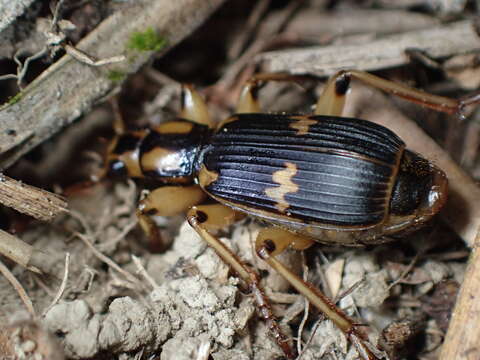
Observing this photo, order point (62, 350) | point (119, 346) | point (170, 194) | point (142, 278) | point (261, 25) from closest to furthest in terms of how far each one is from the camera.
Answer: point (62, 350), point (119, 346), point (142, 278), point (170, 194), point (261, 25)

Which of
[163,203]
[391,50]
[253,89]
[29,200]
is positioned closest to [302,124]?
[253,89]

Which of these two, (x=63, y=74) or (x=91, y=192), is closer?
(x=63, y=74)

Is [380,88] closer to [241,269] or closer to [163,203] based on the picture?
[241,269]

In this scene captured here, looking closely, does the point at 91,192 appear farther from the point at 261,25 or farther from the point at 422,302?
the point at 422,302

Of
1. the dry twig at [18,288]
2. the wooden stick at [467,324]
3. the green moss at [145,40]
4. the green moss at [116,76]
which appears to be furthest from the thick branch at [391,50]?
the dry twig at [18,288]

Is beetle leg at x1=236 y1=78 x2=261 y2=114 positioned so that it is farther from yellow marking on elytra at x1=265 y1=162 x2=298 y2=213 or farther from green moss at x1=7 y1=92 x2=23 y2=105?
green moss at x1=7 y1=92 x2=23 y2=105

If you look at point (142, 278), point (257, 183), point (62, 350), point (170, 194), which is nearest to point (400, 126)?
point (257, 183)
